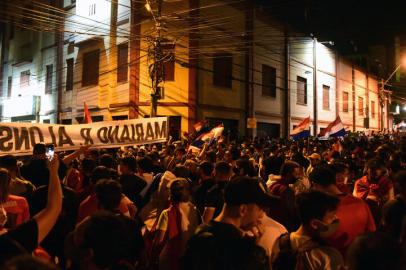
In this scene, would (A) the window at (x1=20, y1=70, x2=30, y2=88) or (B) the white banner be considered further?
(A) the window at (x1=20, y1=70, x2=30, y2=88)

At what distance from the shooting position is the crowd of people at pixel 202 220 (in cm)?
217

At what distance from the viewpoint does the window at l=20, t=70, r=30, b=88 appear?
32.0 m

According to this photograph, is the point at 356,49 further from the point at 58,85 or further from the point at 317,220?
the point at 317,220

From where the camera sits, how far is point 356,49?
43.6 m

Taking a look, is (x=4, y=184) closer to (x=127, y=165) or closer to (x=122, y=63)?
(x=127, y=165)

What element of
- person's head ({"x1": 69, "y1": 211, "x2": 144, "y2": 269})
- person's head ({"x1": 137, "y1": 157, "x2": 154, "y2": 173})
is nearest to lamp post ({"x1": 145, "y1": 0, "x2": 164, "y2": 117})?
person's head ({"x1": 137, "y1": 157, "x2": 154, "y2": 173})

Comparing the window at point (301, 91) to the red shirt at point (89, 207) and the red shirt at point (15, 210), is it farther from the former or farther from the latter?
the red shirt at point (15, 210)

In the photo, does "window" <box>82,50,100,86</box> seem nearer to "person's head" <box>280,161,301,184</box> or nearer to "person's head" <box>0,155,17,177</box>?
"person's head" <box>0,155,17,177</box>

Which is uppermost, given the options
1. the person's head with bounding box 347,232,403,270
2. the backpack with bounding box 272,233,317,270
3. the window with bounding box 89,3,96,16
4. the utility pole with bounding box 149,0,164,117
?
the window with bounding box 89,3,96,16

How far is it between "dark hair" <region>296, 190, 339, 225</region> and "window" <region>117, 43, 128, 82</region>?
2056 cm

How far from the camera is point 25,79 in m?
32.4

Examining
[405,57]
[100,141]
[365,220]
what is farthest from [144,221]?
[405,57]

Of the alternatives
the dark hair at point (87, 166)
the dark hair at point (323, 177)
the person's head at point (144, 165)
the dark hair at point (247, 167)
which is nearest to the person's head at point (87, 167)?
the dark hair at point (87, 166)

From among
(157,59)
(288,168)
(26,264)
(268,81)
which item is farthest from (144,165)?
(268,81)
